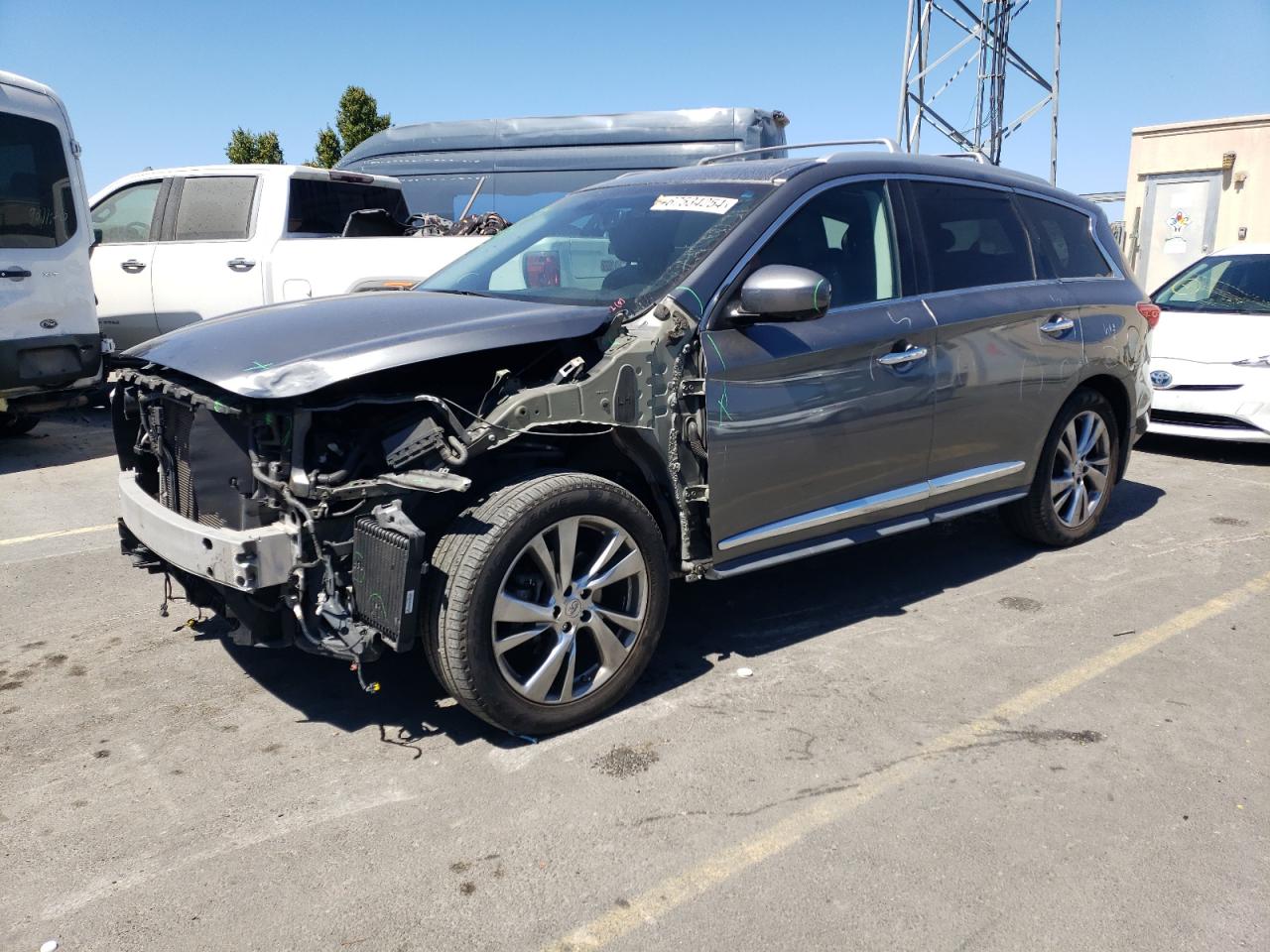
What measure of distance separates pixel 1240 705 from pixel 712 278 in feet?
8.08

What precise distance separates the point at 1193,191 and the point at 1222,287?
9738 mm

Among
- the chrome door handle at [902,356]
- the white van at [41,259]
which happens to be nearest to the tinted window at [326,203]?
the white van at [41,259]

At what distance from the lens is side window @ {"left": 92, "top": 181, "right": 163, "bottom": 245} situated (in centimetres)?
920

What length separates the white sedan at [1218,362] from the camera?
7.70 m

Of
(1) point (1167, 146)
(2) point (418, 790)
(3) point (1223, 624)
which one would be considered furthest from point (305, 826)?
(1) point (1167, 146)

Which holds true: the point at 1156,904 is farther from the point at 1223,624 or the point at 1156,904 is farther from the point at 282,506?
the point at 282,506

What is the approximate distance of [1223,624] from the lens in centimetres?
454

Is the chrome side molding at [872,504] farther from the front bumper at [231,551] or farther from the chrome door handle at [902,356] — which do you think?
the front bumper at [231,551]

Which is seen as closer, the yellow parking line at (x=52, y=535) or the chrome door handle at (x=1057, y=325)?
the chrome door handle at (x=1057, y=325)

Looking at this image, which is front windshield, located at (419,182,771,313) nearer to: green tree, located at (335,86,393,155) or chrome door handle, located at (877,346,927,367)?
chrome door handle, located at (877,346,927,367)

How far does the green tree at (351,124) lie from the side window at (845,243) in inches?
1094

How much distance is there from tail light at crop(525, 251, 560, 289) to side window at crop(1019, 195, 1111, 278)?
2.49 m

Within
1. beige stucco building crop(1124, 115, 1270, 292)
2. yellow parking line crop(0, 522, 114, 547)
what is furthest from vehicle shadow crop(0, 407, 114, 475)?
beige stucco building crop(1124, 115, 1270, 292)

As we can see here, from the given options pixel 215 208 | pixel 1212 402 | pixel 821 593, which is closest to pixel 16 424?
pixel 215 208
